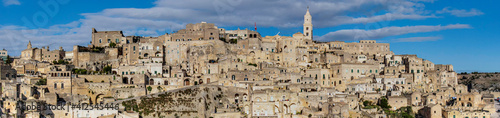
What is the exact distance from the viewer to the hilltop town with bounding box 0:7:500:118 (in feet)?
173

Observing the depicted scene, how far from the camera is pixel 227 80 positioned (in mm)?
58281

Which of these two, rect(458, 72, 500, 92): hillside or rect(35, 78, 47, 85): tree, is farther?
rect(458, 72, 500, 92): hillside

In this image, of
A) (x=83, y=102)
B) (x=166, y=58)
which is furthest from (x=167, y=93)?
(x=166, y=58)

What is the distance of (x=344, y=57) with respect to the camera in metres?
71.2

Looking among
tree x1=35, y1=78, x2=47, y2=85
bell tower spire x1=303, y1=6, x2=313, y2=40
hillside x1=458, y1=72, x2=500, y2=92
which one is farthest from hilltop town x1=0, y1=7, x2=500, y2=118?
hillside x1=458, y1=72, x2=500, y2=92

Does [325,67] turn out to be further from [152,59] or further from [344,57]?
[152,59]

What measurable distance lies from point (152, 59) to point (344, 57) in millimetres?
26764

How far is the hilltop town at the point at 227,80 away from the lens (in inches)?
2074

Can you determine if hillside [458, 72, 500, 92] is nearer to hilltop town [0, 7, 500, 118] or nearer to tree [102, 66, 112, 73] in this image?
hilltop town [0, 7, 500, 118]

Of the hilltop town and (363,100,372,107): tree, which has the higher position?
the hilltop town

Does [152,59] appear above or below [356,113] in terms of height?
above

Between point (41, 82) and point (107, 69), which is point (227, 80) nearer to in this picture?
point (107, 69)

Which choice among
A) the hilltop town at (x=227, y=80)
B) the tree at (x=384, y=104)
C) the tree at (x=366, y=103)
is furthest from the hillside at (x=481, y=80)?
the tree at (x=366, y=103)

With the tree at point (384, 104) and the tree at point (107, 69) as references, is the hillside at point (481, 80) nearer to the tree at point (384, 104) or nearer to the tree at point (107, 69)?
the tree at point (384, 104)
